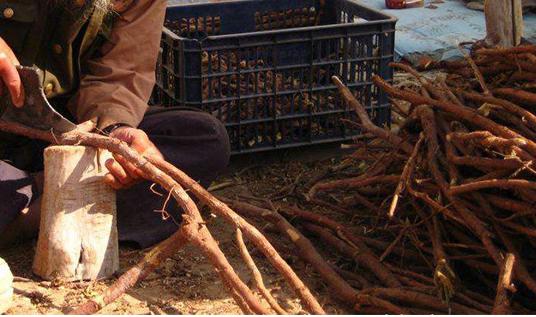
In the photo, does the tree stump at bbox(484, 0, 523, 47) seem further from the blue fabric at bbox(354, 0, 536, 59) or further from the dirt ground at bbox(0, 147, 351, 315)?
the dirt ground at bbox(0, 147, 351, 315)

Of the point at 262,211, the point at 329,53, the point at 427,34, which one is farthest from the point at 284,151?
the point at 427,34

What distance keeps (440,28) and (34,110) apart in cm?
320

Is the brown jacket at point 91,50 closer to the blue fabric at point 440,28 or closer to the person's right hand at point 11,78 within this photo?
the person's right hand at point 11,78

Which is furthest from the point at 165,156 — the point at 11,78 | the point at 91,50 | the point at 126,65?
the point at 11,78

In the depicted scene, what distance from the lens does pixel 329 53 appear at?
3980mm

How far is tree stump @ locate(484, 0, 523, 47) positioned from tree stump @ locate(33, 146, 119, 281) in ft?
7.83

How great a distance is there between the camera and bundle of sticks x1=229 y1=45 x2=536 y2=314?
2.91m

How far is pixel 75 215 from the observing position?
2920 mm

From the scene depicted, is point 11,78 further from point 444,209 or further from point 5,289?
point 444,209

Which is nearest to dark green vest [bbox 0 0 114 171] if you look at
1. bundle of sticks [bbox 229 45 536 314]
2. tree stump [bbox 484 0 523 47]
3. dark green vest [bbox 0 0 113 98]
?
dark green vest [bbox 0 0 113 98]

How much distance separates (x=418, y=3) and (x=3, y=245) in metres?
3.42

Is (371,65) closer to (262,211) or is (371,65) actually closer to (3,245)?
(262,211)

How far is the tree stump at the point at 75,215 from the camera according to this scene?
9.55 feet

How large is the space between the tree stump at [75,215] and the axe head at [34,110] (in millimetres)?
88
